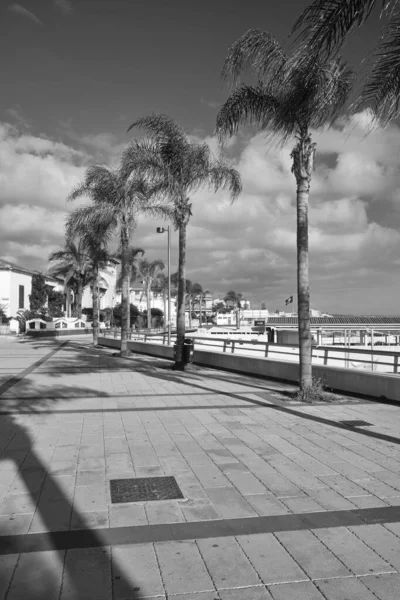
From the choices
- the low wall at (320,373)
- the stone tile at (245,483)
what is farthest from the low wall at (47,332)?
the stone tile at (245,483)

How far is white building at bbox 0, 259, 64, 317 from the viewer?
67.9m

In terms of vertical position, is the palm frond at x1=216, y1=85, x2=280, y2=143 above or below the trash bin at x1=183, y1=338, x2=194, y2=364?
above

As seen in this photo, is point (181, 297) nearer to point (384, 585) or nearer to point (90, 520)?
point (90, 520)

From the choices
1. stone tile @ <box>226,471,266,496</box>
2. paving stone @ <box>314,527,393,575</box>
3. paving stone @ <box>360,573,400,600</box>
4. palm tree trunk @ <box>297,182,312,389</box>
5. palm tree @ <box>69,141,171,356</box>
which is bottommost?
paving stone @ <box>360,573,400,600</box>

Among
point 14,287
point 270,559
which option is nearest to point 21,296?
point 14,287

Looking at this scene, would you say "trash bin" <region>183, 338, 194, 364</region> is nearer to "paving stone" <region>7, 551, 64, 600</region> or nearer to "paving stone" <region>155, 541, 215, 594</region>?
"paving stone" <region>155, 541, 215, 594</region>

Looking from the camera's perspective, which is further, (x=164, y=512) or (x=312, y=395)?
(x=312, y=395)

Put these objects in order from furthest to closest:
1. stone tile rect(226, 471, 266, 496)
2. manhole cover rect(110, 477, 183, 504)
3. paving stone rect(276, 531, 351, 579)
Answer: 1. stone tile rect(226, 471, 266, 496)
2. manhole cover rect(110, 477, 183, 504)
3. paving stone rect(276, 531, 351, 579)

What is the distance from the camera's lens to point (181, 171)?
1889cm

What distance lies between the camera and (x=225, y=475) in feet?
19.7

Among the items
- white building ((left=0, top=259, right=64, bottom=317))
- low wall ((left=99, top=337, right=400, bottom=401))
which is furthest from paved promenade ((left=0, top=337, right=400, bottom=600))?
white building ((left=0, top=259, right=64, bottom=317))

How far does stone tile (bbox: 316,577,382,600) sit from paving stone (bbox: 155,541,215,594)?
29.4 inches

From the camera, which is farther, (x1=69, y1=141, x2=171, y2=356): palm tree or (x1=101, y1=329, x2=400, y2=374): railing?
(x1=69, y1=141, x2=171, y2=356): palm tree

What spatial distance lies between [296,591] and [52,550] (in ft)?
6.09
